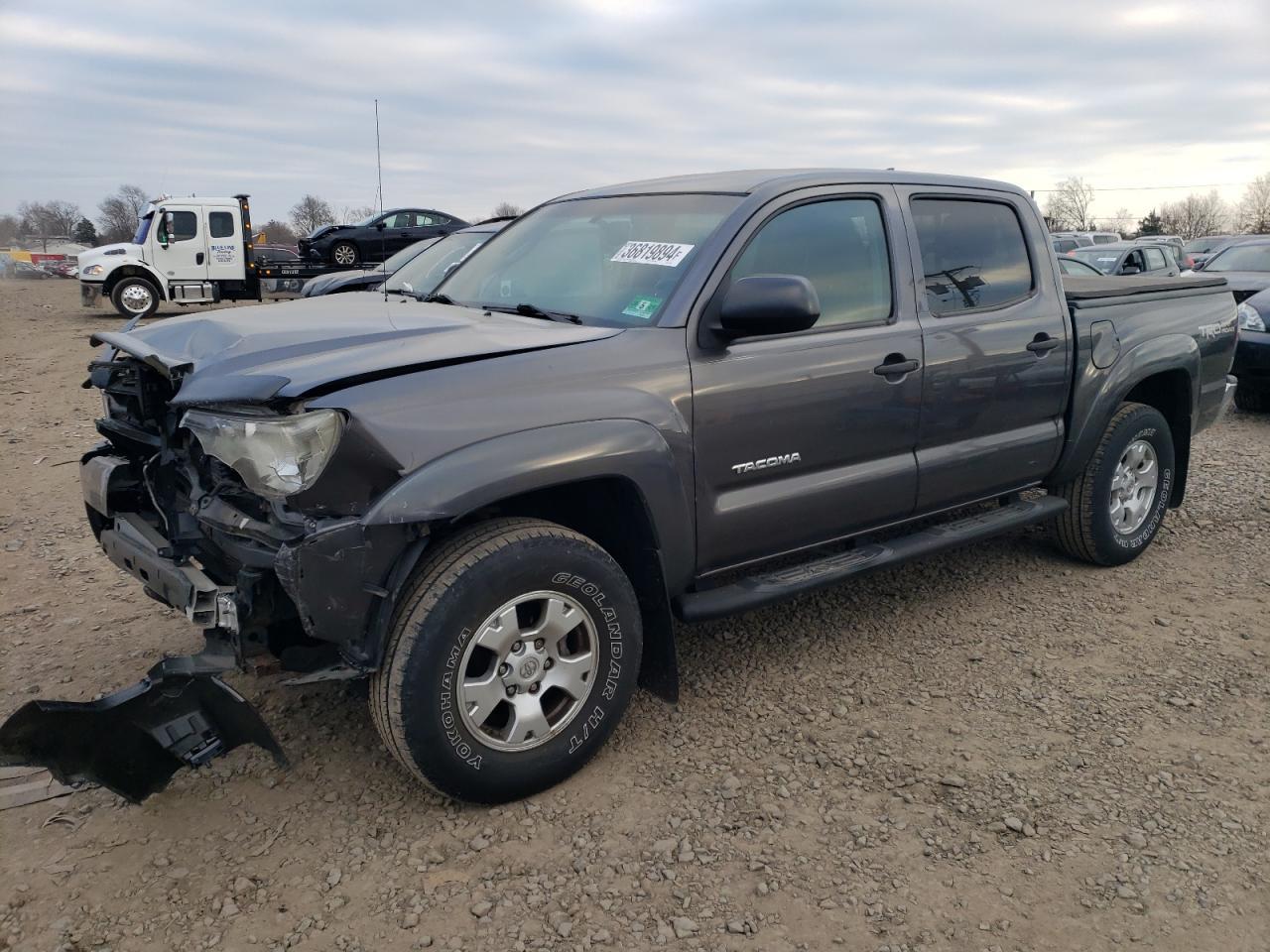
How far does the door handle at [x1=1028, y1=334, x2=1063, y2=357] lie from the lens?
4078mm

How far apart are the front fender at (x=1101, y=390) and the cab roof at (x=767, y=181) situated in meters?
1.03

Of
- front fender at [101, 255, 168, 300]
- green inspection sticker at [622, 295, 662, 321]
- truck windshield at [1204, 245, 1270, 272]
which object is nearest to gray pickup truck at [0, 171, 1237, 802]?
green inspection sticker at [622, 295, 662, 321]

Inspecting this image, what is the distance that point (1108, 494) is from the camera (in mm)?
4652

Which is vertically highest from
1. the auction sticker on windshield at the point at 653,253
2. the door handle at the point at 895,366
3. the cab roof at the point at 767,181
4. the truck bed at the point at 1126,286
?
the cab roof at the point at 767,181

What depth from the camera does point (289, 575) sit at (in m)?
2.41

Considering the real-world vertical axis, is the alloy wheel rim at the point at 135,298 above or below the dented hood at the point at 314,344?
above

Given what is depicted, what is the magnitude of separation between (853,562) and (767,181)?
1.44 metres

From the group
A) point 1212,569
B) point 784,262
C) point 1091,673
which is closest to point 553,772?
point 784,262

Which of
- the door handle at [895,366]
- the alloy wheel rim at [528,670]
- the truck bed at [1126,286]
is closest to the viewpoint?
the alloy wheel rim at [528,670]

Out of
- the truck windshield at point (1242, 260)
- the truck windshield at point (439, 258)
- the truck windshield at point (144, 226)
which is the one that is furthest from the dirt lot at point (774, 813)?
the truck windshield at point (144, 226)

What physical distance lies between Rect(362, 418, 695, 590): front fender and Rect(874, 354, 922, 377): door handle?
99 centimetres

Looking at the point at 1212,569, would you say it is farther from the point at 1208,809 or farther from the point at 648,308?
the point at 648,308

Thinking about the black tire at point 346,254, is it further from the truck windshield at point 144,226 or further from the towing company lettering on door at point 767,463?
the towing company lettering on door at point 767,463

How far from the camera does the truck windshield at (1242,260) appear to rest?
11.9m
